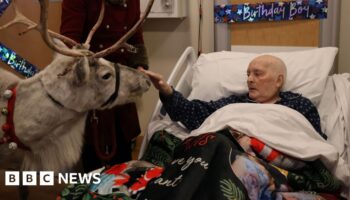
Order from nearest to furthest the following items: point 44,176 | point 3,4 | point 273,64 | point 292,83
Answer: point 44,176, point 273,64, point 292,83, point 3,4

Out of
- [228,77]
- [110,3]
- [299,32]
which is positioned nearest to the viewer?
[110,3]

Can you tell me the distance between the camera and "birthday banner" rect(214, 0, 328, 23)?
210 centimetres

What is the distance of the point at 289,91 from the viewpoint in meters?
1.87

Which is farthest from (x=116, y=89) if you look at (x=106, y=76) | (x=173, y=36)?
(x=173, y=36)

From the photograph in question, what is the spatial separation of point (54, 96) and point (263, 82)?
908 mm

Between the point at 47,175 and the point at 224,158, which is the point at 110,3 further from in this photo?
the point at 224,158

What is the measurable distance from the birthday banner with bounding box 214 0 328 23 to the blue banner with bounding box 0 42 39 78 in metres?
1.16

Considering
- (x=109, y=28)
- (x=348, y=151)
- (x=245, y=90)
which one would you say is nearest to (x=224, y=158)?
(x=348, y=151)

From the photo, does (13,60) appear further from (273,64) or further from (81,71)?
(273,64)

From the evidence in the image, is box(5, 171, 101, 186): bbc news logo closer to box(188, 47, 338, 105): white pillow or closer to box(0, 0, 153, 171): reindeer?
box(0, 0, 153, 171): reindeer

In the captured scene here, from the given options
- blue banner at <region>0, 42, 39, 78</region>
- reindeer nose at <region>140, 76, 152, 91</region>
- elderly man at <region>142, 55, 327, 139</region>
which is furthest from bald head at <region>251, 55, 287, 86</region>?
blue banner at <region>0, 42, 39, 78</region>

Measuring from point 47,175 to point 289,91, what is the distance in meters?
1.17

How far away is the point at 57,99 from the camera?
1444 millimetres

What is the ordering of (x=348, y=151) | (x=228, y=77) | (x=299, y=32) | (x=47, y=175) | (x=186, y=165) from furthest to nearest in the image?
(x=299, y=32) → (x=228, y=77) → (x=47, y=175) → (x=348, y=151) → (x=186, y=165)
